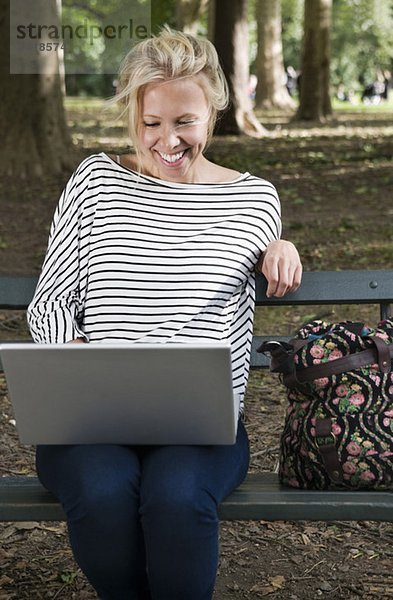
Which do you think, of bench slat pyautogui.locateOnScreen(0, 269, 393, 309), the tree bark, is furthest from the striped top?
the tree bark

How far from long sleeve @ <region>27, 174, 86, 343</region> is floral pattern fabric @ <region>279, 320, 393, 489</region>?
2.11 ft

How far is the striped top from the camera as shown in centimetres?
314

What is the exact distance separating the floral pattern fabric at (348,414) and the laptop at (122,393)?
28cm

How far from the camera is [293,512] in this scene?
2.89m

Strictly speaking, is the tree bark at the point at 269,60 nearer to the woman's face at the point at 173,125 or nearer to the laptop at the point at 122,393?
the woman's face at the point at 173,125

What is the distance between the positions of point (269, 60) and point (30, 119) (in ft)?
74.5

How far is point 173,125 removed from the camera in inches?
125

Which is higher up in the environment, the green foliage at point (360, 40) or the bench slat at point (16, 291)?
the green foliage at point (360, 40)

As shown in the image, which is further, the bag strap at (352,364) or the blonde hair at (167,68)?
the blonde hair at (167,68)

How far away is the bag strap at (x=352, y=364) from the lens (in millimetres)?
2947

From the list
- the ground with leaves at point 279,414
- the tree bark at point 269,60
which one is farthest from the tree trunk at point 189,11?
the ground with leaves at point 279,414

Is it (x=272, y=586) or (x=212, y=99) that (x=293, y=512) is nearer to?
(x=272, y=586)

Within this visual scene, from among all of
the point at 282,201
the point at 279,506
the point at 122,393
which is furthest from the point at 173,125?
the point at 282,201

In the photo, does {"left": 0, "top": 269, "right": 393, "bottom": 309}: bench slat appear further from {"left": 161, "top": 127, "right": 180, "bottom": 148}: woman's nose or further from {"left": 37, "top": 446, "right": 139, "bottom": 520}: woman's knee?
{"left": 37, "top": 446, "right": 139, "bottom": 520}: woman's knee
